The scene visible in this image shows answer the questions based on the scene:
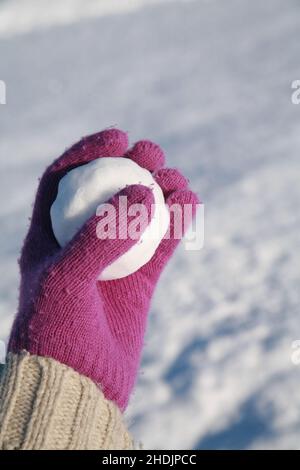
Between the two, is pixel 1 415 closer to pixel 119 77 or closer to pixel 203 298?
pixel 203 298

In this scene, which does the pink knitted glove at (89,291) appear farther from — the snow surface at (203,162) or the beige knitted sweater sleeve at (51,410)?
the snow surface at (203,162)

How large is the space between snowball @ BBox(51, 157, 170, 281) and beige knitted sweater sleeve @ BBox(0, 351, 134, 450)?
31cm

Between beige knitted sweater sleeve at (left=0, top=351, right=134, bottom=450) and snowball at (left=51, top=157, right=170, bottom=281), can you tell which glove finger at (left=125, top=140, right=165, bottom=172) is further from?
beige knitted sweater sleeve at (left=0, top=351, right=134, bottom=450)

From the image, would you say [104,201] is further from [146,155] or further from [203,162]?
[203,162]

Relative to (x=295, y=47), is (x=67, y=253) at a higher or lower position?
lower

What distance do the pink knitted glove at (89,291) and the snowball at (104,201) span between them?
0.07 m

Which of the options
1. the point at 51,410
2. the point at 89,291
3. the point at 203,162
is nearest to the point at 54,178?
the point at 89,291

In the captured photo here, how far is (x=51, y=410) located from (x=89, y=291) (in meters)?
0.28

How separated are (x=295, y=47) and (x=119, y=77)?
101 cm

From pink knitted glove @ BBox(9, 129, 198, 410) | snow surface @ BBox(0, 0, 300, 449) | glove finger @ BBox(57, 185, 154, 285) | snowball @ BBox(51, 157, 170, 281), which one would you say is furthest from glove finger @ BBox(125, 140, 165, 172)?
snow surface @ BBox(0, 0, 300, 449)

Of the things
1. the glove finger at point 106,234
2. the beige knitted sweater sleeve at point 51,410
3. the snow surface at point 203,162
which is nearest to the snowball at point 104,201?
the glove finger at point 106,234

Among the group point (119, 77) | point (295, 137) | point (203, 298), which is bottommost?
point (203, 298)
